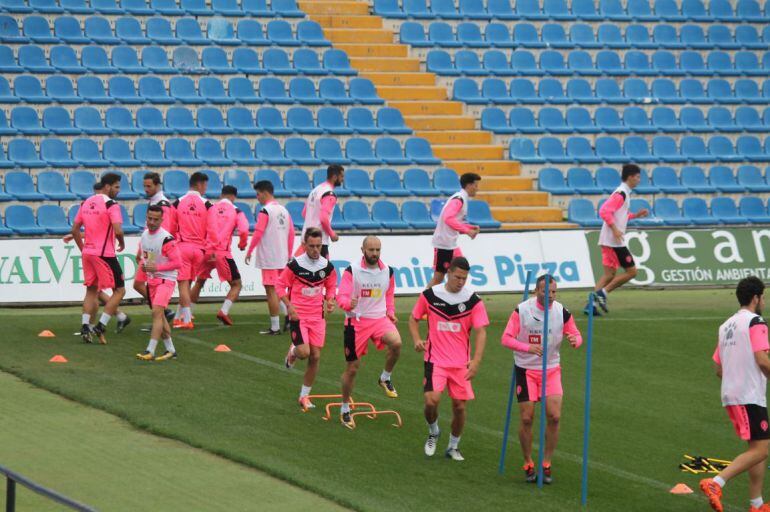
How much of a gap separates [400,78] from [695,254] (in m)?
8.55

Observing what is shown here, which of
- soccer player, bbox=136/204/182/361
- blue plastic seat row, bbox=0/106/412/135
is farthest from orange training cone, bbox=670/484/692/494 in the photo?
blue plastic seat row, bbox=0/106/412/135

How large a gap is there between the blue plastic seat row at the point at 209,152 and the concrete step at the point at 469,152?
14.6 inches

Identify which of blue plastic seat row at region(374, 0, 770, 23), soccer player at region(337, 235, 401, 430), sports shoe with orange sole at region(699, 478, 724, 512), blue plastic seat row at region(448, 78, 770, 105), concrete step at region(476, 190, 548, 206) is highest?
blue plastic seat row at region(374, 0, 770, 23)

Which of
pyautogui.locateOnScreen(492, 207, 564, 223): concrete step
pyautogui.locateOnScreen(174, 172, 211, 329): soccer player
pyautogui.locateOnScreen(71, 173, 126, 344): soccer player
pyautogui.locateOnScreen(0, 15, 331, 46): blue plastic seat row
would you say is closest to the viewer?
pyautogui.locateOnScreen(71, 173, 126, 344): soccer player

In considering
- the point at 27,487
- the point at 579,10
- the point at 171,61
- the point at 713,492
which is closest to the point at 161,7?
the point at 171,61

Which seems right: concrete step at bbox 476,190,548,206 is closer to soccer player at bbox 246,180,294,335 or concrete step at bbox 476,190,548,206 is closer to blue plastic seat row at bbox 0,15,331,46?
blue plastic seat row at bbox 0,15,331,46

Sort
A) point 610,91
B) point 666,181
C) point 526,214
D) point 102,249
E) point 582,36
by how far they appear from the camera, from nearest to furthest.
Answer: point 102,249 → point 526,214 → point 666,181 → point 610,91 → point 582,36

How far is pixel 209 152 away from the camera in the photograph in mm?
26594

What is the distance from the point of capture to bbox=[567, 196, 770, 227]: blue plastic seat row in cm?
2830

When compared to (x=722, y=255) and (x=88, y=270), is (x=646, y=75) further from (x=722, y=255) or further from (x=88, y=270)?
(x=88, y=270)

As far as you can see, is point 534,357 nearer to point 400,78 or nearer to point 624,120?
point 400,78

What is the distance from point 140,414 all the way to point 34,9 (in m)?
16.5

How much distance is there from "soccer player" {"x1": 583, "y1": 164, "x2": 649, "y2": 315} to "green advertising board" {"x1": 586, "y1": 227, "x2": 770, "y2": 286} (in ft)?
10.8

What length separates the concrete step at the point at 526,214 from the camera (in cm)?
2792
